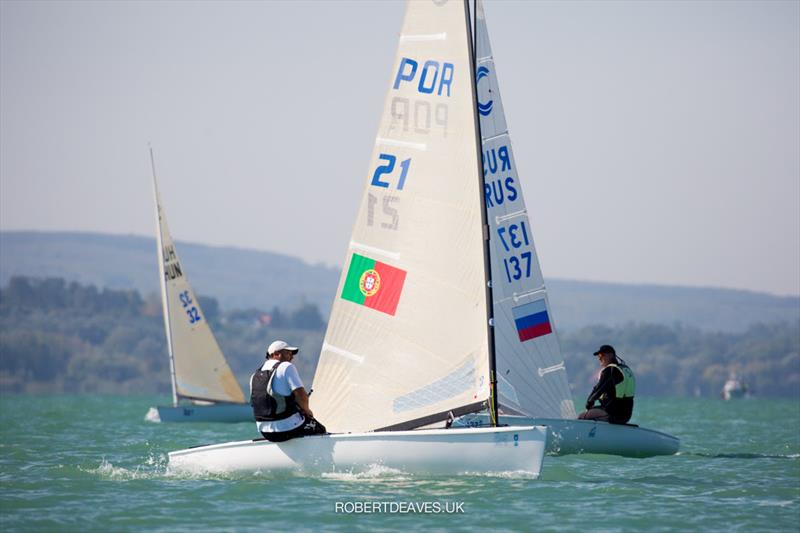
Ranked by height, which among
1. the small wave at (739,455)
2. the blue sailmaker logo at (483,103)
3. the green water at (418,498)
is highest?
the blue sailmaker logo at (483,103)

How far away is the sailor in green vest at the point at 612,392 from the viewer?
23984 mm

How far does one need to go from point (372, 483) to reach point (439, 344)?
203cm

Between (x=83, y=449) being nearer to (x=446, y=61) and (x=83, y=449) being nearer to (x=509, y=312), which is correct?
(x=509, y=312)

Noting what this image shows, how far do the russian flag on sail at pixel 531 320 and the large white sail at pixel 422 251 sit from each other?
6258 millimetres

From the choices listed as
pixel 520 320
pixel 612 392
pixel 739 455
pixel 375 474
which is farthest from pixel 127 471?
pixel 739 455

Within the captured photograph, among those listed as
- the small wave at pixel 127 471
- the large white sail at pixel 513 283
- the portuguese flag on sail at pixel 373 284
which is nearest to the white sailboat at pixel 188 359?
the large white sail at pixel 513 283

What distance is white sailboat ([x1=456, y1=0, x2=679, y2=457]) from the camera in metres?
23.9

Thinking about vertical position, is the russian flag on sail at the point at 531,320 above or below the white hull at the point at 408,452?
above

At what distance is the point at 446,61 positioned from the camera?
61.0 feet

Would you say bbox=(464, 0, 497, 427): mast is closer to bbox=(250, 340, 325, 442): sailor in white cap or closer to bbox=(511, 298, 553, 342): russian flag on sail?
bbox=(250, 340, 325, 442): sailor in white cap

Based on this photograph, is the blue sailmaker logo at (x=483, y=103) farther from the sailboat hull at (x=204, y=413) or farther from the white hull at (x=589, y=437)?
the sailboat hull at (x=204, y=413)

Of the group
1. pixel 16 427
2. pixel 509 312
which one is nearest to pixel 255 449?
pixel 509 312

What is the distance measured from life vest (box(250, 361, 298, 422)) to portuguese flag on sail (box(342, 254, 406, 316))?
1444mm

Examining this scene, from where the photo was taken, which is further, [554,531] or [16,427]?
[16,427]
